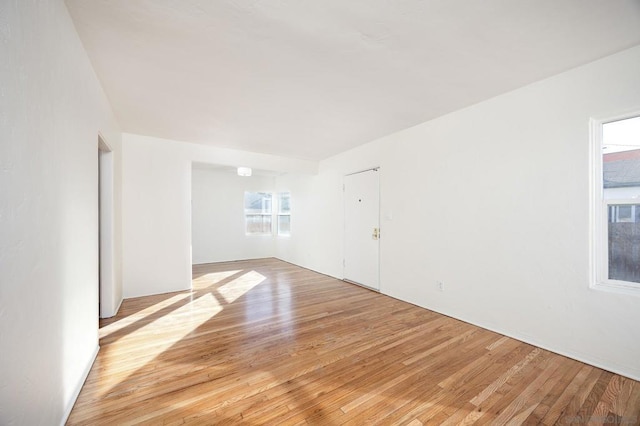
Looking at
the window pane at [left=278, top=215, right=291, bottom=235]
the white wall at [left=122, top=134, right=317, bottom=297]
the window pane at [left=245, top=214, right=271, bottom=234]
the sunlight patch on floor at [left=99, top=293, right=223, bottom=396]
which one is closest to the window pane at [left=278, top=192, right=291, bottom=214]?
the window pane at [left=278, top=215, right=291, bottom=235]

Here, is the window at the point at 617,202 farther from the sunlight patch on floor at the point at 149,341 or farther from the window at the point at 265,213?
the window at the point at 265,213

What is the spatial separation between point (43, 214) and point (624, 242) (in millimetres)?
3996

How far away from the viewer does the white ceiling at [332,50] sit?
1.56m

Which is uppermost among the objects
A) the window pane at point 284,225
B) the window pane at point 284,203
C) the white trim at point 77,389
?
the window pane at point 284,203

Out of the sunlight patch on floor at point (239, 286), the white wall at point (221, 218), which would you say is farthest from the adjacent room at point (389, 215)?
the white wall at point (221, 218)

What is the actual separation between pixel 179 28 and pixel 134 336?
286cm

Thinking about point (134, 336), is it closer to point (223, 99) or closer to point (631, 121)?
point (223, 99)

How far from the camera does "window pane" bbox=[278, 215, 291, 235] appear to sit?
6.92 meters

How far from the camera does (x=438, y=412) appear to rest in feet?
5.12

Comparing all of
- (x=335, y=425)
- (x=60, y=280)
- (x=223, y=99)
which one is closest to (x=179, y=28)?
(x=223, y=99)

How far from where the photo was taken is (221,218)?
6715 mm

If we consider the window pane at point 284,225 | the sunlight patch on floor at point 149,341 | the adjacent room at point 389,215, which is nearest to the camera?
the adjacent room at point 389,215

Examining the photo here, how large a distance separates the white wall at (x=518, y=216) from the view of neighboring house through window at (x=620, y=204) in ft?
0.50

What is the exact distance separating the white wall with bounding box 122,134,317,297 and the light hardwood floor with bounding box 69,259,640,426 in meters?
0.83
